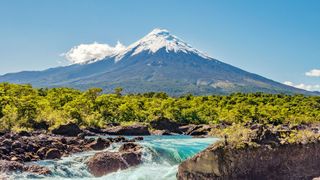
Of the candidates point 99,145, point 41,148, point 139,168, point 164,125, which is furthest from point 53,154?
point 164,125

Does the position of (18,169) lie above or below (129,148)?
below

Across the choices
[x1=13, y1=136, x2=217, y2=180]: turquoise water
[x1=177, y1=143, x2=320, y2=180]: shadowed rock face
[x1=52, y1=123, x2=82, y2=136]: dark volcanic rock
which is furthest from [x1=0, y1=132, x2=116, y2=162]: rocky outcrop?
[x1=177, y1=143, x2=320, y2=180]: shadowed rock face

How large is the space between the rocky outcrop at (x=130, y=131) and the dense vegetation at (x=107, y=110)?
4.90 metres

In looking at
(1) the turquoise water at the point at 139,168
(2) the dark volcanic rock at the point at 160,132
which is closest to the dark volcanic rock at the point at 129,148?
(1) the turquoise water at the point at 139,168

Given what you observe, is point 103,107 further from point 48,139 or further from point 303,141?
point 303,141

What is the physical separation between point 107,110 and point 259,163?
52.7 m

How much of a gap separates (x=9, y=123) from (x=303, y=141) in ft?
117

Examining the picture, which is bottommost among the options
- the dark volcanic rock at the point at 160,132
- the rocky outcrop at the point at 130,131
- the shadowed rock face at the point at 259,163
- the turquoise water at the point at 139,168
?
the dark volcanic rock at the point at 160,132

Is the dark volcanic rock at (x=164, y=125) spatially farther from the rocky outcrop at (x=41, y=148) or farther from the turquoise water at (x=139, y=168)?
the turquoise water at (x=139, y=168)

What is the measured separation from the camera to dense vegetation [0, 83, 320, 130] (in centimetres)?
4756

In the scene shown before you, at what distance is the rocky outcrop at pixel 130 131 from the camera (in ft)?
161

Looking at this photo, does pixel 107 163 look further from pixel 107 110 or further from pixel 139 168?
pixel 107 110

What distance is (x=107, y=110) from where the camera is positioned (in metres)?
65.1

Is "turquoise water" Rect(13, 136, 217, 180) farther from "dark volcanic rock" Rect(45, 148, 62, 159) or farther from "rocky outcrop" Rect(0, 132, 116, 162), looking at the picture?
"rocky outcrop" Rect(0, 132, 116, 162)
